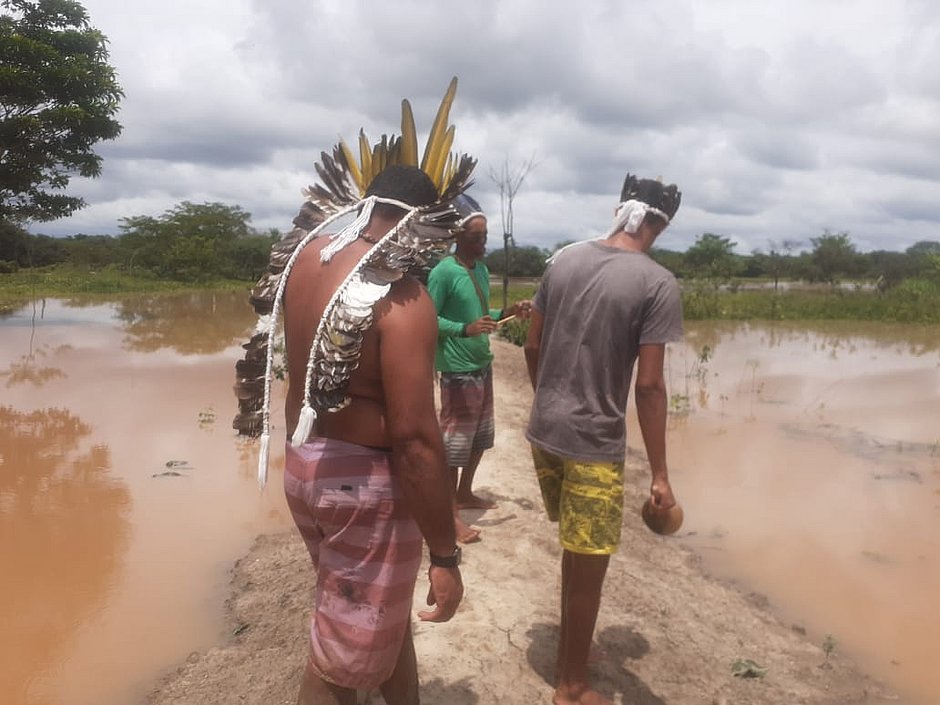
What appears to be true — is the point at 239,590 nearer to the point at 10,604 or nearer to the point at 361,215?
the point at 10,604

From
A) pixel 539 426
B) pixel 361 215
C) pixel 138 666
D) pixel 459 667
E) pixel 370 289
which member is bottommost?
pixel 138 666

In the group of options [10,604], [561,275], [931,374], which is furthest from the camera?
[931,374]

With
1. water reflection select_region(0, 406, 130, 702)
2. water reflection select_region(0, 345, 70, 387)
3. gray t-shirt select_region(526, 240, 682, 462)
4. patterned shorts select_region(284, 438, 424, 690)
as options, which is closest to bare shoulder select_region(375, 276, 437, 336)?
patterned shorts select_region(284, 438, 424, 690)

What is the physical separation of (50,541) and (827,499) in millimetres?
5661

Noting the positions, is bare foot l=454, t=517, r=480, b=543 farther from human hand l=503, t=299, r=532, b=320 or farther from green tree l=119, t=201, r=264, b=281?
green tree l=119, t=201, r=264, b=281

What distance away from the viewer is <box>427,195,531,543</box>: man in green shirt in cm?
371

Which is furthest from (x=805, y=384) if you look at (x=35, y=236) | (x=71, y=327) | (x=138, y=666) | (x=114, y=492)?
(x=35, y=236)

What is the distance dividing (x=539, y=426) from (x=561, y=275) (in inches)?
20.1

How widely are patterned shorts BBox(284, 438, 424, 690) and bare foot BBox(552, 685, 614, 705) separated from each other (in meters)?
1.02

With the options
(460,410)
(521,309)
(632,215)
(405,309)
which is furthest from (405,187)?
(460,410)

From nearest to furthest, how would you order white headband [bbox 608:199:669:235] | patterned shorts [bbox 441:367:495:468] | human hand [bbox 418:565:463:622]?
human hand [bbox 418:565:463:622]
white headband [bbox 608:199:669:235]
patterned shorts [bbox 441:367:495:468]

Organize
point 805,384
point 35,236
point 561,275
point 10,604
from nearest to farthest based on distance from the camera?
point 561,275 < point 10,604 < point 805,384 < point 35,236

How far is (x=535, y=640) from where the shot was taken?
2996 millimetres

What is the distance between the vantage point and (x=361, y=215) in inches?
69.9
